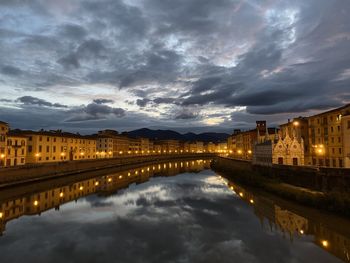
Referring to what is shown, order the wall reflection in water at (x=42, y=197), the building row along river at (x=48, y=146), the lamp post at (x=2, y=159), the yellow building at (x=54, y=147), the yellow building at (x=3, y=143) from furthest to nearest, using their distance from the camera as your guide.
Result: the yellow building at (x=54, y=147)
the building row along river at (x=48, y=146)
the yellow building at (x=3, y=143)
the lamp post at (x=2, y=159)
the wall reflection in water at (x=42, y=197)

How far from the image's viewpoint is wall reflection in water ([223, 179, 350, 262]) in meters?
23.5

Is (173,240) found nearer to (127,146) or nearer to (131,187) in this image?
(131,187)

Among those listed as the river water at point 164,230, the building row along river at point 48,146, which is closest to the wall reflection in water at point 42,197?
the river water at point 164,230

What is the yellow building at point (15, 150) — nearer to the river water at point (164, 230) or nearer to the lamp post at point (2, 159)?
the lamp post at point (2, 159)

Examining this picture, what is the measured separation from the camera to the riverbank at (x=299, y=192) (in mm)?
30359

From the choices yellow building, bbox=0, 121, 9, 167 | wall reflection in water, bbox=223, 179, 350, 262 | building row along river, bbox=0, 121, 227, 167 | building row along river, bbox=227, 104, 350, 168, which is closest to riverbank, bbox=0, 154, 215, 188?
yellow building, bbox=0, 121, 9, 167

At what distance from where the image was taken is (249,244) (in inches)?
962

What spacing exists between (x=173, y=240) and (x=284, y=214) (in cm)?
1520

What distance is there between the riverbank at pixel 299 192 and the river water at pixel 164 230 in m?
1.48

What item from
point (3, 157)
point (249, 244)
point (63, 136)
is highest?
point (63, 136)

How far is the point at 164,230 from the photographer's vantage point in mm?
28672

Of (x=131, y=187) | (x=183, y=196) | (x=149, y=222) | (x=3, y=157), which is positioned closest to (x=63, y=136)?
(x=3, y=157)

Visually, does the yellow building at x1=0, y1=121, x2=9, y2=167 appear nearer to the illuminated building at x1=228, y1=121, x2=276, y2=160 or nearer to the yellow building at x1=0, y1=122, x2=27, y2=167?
the yellow building at x1=0, y1=122, x2=27, y2=167

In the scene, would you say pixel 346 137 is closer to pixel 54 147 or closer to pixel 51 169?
pixel 51 169
